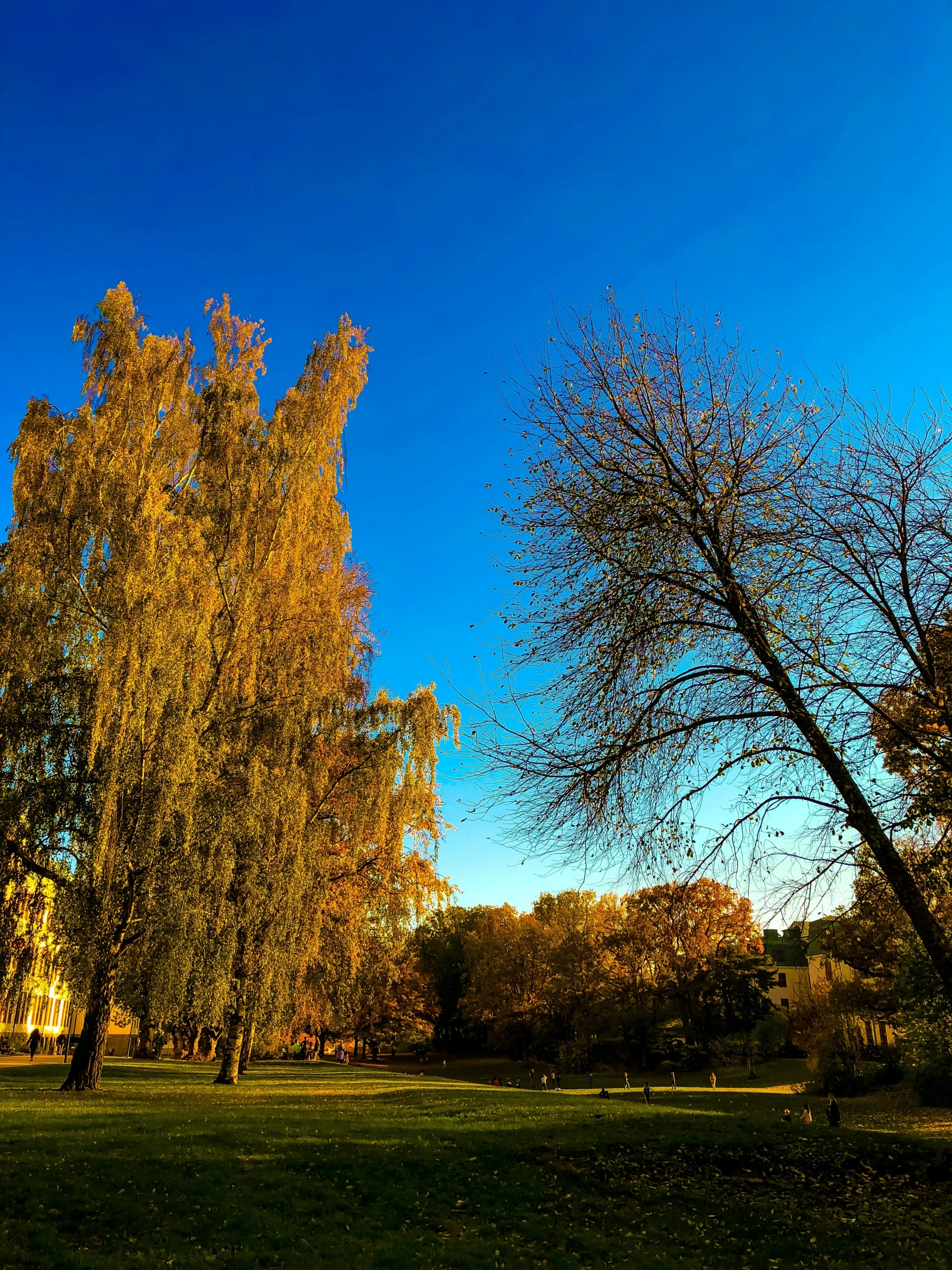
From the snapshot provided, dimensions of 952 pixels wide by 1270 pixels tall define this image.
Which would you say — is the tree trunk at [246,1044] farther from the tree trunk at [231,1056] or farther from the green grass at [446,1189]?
the green grass at [446,1189]

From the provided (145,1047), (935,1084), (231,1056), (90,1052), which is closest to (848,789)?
(90,1052)

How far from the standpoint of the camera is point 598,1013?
172 feet

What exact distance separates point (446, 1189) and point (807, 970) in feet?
208

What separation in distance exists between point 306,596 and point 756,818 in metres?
15.4

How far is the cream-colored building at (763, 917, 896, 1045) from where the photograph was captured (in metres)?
9.91

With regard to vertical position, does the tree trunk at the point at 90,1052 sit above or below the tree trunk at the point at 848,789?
below

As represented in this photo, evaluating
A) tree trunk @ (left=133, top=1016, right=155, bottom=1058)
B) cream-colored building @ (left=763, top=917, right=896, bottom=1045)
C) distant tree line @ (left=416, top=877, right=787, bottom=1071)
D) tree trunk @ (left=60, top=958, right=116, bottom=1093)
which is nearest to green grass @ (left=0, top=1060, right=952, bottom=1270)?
tree trunk @ (left=60, top=958, right=116, bottom=1093)

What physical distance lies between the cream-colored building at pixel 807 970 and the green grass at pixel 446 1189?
3631mm

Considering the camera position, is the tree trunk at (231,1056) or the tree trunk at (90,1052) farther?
the tree trunk at (231,1056)

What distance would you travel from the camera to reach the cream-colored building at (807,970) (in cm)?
991

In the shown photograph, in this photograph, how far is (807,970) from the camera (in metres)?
66.0

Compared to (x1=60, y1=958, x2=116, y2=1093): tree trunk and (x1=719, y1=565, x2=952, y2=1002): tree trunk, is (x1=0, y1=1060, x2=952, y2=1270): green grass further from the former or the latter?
(x1=719, y1=565, x2=952, y2=1002): tree trunk

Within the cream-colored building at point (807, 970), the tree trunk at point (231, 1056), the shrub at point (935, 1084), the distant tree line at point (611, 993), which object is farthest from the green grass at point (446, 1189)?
the distant tree line at point (611, 993)

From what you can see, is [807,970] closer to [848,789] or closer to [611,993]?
[611,993]
